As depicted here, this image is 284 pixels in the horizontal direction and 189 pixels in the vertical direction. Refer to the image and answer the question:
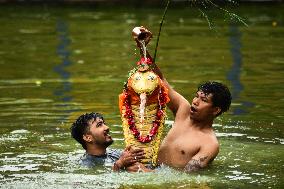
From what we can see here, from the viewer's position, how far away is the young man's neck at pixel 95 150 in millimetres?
9555

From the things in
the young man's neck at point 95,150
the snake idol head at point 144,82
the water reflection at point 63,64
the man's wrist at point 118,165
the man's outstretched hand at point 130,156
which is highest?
the snake idol head at point 144,82

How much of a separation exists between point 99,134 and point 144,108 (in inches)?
34.3

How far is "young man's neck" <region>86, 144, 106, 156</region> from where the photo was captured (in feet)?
31.3

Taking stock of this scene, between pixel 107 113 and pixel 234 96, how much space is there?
2279 mm

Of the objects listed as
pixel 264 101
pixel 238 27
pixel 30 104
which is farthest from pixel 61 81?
pixel 238 27

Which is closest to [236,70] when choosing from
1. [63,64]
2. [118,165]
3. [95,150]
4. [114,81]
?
[114,81]

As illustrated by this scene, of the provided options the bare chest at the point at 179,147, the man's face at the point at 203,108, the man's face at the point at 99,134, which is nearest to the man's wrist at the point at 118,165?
the man's face at the point at 99,134

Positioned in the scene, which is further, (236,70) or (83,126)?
(236,70)

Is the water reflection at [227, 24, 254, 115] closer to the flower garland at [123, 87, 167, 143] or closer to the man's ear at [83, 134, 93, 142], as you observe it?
the man's ear at [83, 134, 93, 142]

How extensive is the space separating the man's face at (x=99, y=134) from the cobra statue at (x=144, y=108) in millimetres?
625

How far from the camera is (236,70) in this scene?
53.7ft

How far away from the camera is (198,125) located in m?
9.45

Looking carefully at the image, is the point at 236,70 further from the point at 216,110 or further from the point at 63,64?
the point at 216,110

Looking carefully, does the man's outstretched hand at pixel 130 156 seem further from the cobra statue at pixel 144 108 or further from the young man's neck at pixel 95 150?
the young man's neck at pixel 95 150
